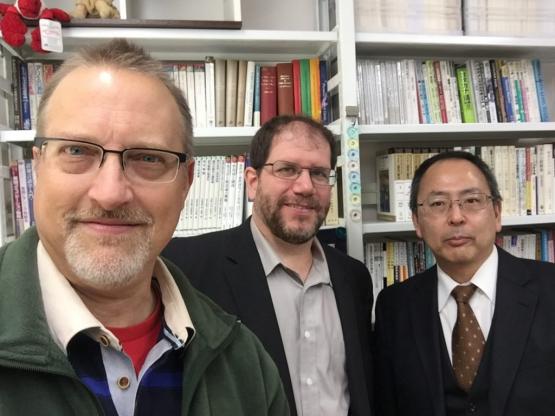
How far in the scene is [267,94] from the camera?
5.91ft

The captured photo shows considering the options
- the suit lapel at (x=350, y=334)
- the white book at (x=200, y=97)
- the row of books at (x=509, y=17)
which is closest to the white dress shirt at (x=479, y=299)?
the suit lapel at (x=350, y=334)

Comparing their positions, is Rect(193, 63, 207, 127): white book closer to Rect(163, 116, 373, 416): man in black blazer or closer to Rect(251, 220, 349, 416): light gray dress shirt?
Rect(163, 116, 373, 416): man in black blazer

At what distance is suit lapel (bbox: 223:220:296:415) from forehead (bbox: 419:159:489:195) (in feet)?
2.22

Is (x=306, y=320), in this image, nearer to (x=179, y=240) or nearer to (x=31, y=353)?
(x=179, y=240)

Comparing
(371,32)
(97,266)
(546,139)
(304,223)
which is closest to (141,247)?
(97,266)

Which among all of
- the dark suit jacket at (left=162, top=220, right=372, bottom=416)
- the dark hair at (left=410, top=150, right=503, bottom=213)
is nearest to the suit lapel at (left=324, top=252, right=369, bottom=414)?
the dark suit jacket at (left=162, top=220, right=372, bottom=416)

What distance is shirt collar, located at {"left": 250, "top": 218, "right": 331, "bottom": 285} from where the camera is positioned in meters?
1.41

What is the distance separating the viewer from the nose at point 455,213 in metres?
1.46

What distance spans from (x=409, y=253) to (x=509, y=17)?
1147mm

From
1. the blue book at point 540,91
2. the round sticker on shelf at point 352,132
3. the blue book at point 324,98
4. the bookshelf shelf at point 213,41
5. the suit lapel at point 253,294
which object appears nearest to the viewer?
the suit lapel at point 253,294

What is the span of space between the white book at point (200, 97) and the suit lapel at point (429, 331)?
107cm

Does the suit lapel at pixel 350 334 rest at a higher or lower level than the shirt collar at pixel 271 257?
lower

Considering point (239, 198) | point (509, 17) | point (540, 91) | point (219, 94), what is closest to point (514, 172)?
point (540, 91)

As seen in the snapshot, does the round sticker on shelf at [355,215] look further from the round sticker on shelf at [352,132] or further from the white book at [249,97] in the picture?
the white book at [249,97]
